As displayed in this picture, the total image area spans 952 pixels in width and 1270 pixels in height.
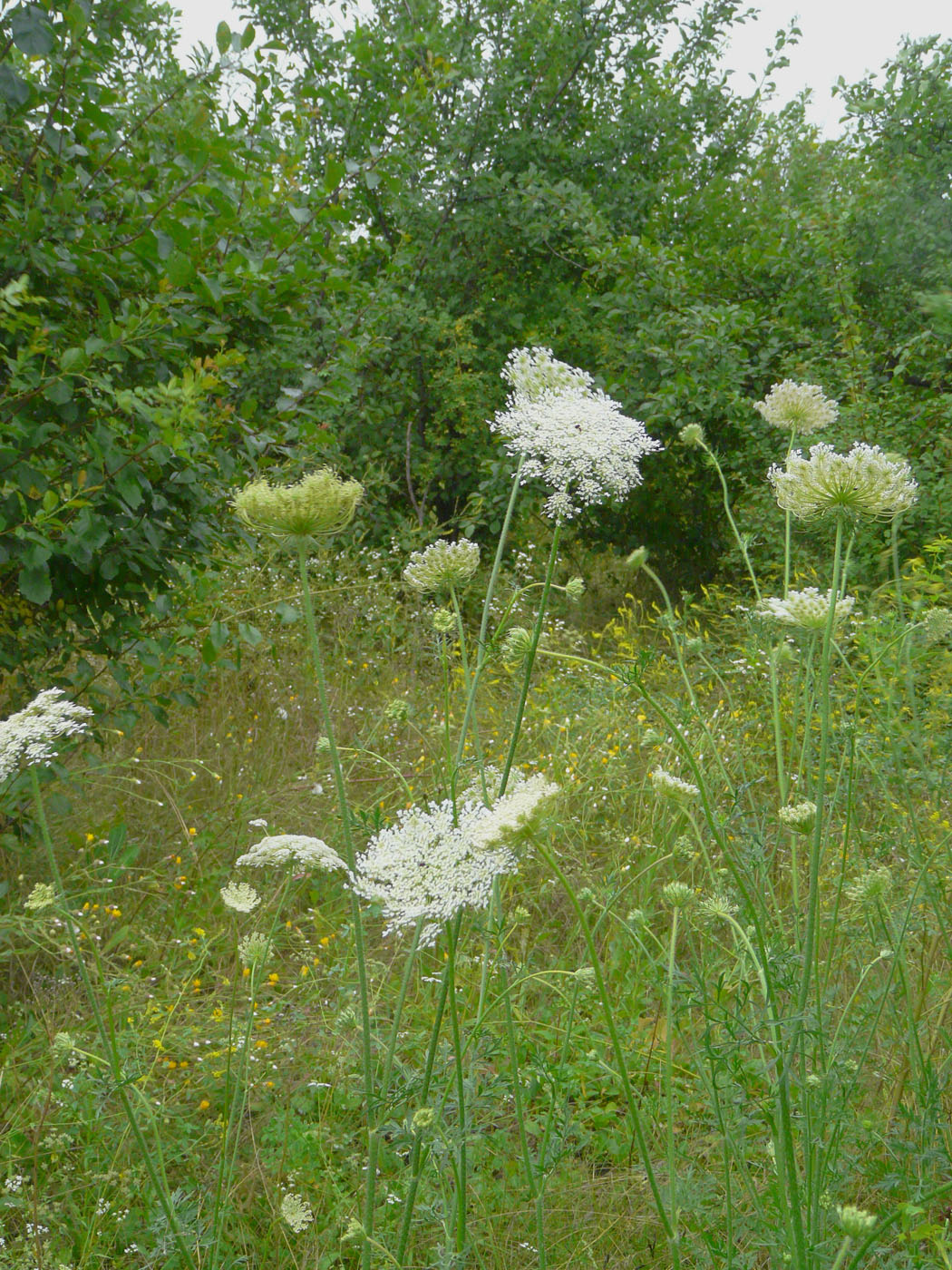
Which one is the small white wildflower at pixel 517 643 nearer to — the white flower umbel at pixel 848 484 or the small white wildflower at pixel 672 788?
the small white wildflower at pixel 672 788

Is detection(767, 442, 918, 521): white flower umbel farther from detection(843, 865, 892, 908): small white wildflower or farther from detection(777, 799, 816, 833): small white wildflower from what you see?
detection(843, 865, 892, 908): small white wildflower

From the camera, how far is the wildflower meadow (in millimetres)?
1321

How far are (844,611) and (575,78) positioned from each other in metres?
7.13

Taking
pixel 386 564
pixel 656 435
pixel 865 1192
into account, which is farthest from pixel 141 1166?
pixel 656 435

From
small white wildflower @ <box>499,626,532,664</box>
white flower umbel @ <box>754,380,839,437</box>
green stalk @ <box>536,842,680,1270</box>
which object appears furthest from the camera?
Result: white flower umbel @ <box>754,380,839,437</box>

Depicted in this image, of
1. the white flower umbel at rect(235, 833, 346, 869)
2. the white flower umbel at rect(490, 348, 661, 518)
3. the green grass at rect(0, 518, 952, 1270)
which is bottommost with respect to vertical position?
the green grass at rect(0, 518, 952, 1270)

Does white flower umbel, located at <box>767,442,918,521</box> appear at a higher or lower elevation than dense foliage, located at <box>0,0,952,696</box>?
lower

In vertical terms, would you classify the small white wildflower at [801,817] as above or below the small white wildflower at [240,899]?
above

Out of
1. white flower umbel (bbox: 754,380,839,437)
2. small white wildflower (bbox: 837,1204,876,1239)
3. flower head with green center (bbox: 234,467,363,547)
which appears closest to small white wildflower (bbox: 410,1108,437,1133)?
small white wildflower (bbox: 837,1204,876,1239)

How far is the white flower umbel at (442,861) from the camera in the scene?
1146 millimetres

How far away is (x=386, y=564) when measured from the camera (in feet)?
22.6

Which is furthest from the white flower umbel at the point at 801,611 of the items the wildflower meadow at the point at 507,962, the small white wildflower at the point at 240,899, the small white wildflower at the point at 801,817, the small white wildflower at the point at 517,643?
the small white wildflower at the point at 240,899

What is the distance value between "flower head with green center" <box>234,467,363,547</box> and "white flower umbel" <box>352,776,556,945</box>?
40 centimetres

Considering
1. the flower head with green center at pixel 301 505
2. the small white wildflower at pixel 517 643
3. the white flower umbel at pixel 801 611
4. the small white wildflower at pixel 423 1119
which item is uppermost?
the flower head with green center at pixel 301 505
